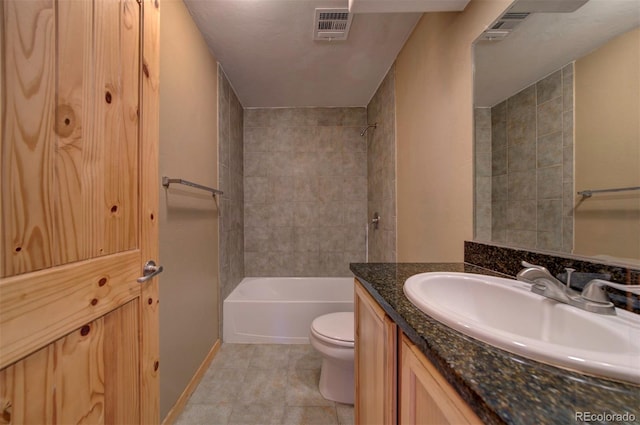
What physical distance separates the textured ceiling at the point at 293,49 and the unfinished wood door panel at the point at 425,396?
178cm

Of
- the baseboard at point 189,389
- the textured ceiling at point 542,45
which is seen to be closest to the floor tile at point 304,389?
the baseboard at point 189,389

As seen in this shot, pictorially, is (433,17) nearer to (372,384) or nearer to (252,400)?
(372,384)

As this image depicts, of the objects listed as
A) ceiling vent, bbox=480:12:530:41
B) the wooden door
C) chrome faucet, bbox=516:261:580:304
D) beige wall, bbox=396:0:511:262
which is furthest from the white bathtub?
ceiling vent, bbox=480:12:530:41

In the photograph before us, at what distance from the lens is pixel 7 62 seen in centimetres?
43

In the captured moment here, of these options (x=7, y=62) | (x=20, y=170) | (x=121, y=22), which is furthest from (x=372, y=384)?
(x=121, y=22)

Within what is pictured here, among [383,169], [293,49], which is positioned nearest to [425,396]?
[383,169]

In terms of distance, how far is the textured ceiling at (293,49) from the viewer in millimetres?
1462

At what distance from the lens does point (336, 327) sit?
154cm

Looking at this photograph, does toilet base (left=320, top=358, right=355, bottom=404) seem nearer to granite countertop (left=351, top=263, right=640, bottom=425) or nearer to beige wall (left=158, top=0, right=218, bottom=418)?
beige wall (left=158, top=0, right=218, bottom=418)

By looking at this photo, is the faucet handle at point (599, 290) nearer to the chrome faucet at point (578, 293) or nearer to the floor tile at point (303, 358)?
the chrome faucet at point (578, 293)

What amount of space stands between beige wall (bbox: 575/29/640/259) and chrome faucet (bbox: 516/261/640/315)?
12 cm

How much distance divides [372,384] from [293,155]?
2.42 metres

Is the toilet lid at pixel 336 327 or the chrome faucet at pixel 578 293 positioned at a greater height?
the chrome faucet at pixel 578 293

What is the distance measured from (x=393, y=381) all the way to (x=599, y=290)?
54 centimetres
